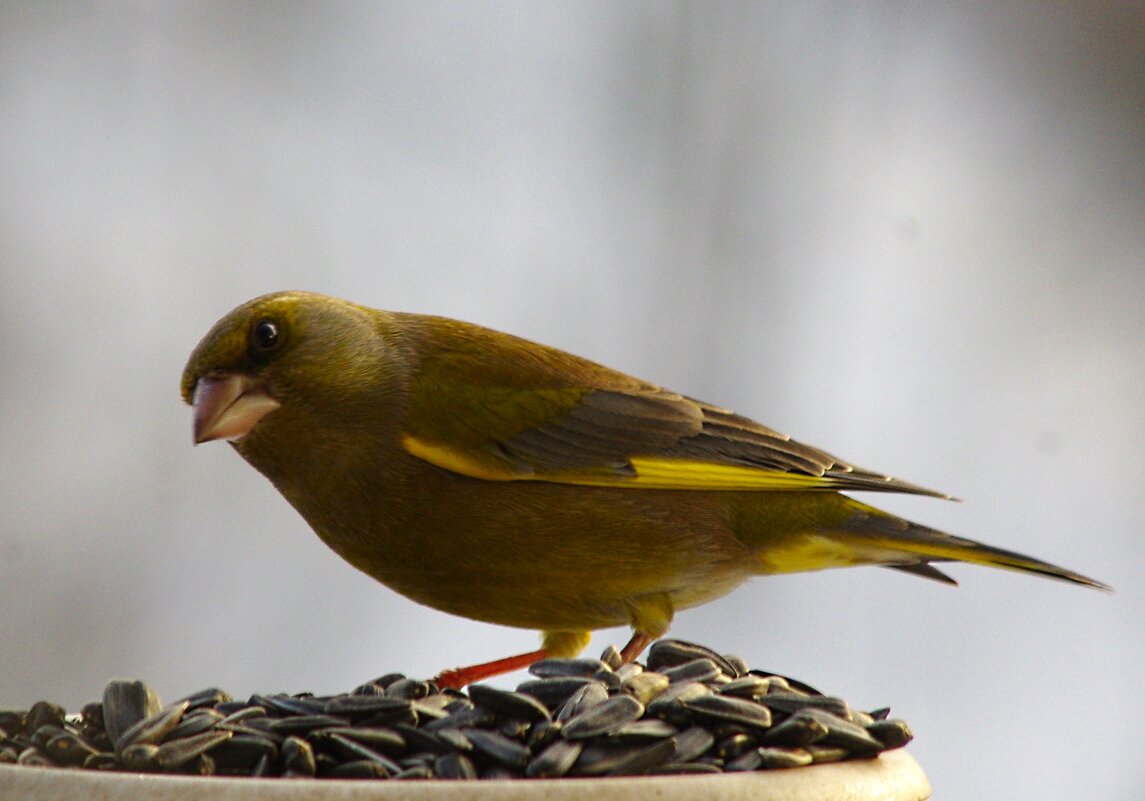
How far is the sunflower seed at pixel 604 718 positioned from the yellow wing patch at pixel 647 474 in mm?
677

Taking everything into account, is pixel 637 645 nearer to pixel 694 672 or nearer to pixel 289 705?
pixel 694 672

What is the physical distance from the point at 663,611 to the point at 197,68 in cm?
319

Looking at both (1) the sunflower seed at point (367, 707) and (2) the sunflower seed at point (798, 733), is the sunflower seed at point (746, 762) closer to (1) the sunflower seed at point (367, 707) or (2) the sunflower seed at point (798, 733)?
(2) the sunflower seed at point (798, 733)

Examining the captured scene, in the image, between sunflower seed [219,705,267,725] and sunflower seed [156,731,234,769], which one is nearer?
sunflower seed [156,731,234,769]

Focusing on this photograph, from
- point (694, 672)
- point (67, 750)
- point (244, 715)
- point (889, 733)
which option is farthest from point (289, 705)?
point (889, 733)

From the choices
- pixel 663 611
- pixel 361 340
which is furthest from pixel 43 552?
pixel 663 611

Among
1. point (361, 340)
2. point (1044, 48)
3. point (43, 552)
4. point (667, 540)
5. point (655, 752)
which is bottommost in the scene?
point (43, 552)

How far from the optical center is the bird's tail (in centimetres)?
260

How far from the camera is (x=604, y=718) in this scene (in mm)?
1799

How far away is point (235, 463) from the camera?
473 centimetres

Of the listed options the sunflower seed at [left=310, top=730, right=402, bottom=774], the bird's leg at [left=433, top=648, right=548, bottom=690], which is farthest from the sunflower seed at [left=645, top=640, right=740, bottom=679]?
the sunflower seed at [left=310, top=730, right=402, bottom=774]

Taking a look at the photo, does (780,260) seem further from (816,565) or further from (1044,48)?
(816,565)

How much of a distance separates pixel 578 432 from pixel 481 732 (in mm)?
892

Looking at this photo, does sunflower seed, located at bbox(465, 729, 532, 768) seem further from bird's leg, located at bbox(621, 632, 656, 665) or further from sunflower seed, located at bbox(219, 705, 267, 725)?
bird's leg, located at bbox(621, 632, 656, 665)
